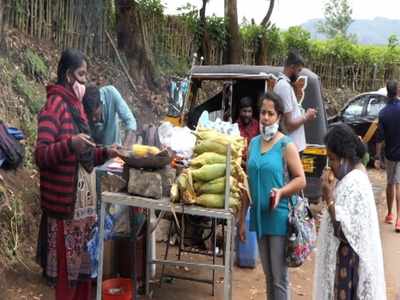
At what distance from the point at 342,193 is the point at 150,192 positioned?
1.24 meters

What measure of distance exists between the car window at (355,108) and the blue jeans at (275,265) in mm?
→ 9599

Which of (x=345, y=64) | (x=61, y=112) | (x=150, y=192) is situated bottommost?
(x=150, y=192)

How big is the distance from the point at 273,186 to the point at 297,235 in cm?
37

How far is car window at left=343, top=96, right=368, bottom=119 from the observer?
13203 mm

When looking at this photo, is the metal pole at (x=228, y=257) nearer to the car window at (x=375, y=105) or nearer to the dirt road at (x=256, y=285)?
the dirt road at (x=256, y=285)

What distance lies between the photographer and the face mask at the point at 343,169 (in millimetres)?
3686

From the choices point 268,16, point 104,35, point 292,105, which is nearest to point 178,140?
point 292,105

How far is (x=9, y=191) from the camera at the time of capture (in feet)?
18.2

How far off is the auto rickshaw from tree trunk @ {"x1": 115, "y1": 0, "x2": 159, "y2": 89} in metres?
Result: 5.14

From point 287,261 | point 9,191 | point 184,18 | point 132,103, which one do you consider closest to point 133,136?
point 9,191

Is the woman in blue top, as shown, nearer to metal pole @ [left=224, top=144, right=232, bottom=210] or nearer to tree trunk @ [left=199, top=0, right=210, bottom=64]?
metal pole @ [left=224, top=144, right=232, bottom=210]

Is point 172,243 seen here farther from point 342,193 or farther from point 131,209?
point 342,193

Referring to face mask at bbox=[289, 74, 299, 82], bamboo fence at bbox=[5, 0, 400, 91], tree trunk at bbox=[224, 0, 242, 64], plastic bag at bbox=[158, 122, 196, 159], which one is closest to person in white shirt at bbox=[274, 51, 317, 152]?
face mask at bbox=[289, 74, 299, 82]

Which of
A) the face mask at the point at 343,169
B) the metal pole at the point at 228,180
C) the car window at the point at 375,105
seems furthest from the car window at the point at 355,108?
the metal pole at the point at 228,180
